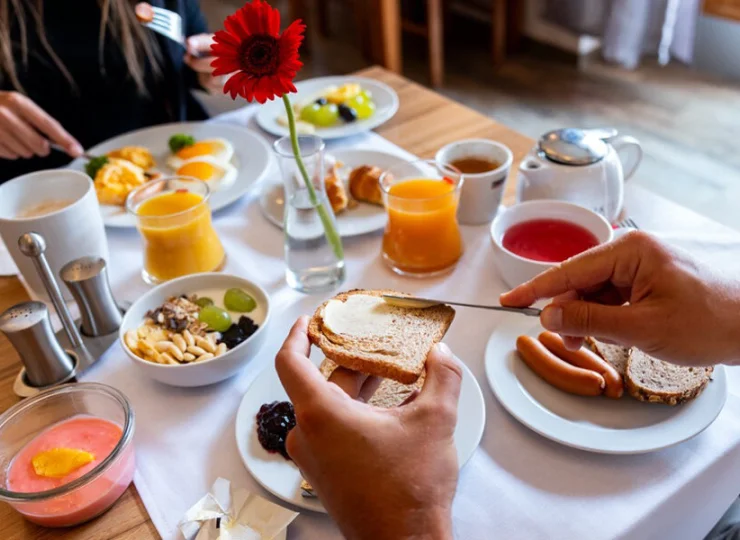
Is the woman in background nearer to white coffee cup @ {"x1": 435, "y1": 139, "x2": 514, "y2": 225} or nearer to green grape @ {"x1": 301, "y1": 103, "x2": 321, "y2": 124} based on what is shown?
green grape @ {"x1": 301, "y1": 103, "x2": 321, "y2": 124}

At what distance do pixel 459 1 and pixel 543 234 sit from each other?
415 centimetres

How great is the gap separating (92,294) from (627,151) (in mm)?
1011

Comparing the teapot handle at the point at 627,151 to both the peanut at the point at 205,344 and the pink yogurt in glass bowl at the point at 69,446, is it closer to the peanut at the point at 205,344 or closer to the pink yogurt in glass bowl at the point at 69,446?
the peanut at the point at 205,344

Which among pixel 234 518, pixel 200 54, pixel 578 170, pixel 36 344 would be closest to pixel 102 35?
pixel 200 54

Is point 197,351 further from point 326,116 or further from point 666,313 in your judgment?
point 326,116

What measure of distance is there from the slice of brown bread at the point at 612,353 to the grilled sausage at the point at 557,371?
0.06 metres

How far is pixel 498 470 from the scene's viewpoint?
2.70 feet

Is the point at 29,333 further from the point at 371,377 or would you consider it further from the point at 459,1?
the point at 459,1

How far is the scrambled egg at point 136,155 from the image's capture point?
4.97ft

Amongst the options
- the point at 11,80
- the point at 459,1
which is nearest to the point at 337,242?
the point at 11,80

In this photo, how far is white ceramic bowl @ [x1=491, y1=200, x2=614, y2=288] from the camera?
106cm

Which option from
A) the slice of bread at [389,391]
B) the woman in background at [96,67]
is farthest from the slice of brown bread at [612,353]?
the woman in background at [96,67]

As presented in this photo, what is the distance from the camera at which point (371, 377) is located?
2.87ft

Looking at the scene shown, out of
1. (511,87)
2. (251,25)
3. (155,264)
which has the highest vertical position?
(251,25)
